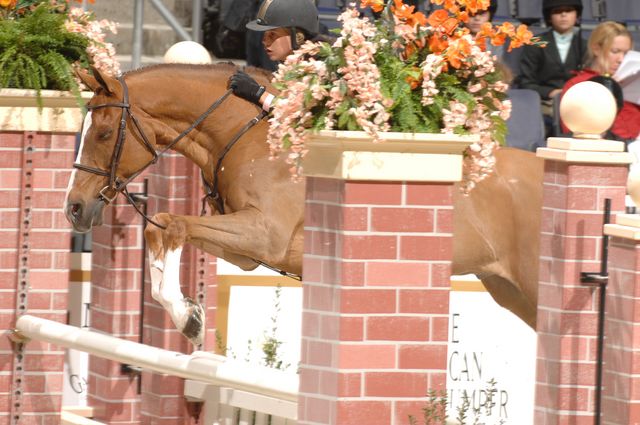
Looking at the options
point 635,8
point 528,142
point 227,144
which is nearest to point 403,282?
point 227,144

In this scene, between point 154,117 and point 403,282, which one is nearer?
point 403,282

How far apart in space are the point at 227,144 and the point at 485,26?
2143 millimetres

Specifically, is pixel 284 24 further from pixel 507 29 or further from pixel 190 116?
pixel 507 29

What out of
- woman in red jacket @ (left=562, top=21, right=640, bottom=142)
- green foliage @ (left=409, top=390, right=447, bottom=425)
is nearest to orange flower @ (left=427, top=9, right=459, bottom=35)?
green foliage @ (left=409, top=390, right=447, bottom=425)

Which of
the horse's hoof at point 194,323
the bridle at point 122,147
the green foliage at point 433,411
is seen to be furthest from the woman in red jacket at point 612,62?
the green foliage at point 433,411

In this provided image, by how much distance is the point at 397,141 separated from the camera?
4270 millimetres

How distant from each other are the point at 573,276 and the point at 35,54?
3.03 meters

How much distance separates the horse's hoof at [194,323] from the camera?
5.92m

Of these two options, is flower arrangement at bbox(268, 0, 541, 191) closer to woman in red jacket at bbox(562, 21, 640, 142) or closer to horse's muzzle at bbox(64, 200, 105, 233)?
horse's muzzle at bbox(64, 200, 105, 233)

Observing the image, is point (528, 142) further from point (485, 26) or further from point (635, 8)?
point (485, 26)

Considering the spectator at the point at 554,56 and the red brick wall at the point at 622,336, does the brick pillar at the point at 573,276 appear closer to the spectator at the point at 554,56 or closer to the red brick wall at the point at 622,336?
the red brick wall at the point at 622,336

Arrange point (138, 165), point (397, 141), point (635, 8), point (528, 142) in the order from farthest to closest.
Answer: point (635, 8)
point (528, 142)
point (138, 165)
point (397, 141)

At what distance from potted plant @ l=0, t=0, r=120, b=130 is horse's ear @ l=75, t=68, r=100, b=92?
0.04 m

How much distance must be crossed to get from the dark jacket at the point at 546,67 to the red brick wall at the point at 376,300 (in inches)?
182
